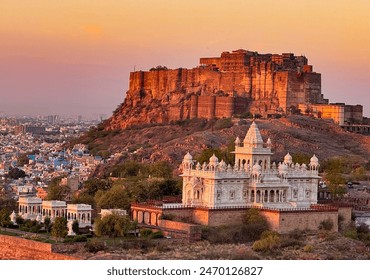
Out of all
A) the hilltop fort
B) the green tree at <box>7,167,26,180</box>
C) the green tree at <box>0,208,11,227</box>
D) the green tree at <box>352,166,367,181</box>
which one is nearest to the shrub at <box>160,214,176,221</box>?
the green tree at <box>0,208,11,227</box>

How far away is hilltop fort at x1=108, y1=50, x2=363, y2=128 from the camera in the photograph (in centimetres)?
9325

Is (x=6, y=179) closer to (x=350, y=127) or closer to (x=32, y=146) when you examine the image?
(x=350, y=127)

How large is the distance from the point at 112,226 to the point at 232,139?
29.4 m

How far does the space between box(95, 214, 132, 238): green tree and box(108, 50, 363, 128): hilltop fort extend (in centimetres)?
4501

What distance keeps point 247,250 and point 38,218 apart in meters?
9.83

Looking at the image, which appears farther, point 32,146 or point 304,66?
point 32,146

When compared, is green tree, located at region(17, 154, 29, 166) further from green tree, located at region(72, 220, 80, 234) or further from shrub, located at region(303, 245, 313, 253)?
shrub, located at region(303, 245, 313, 253)

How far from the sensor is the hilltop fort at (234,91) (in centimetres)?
9325

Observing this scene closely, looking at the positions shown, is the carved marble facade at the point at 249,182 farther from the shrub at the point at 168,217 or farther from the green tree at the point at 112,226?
the green tree at the point at 112,226

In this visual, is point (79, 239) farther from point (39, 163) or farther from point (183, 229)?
point (39, 163)

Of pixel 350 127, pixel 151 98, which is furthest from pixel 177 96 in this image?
pixel 350 127

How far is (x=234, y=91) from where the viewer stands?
96.5 metres

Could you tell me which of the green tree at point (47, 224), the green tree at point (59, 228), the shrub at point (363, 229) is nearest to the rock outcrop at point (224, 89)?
the shrub at point (363, 229)

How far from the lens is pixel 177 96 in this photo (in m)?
101
